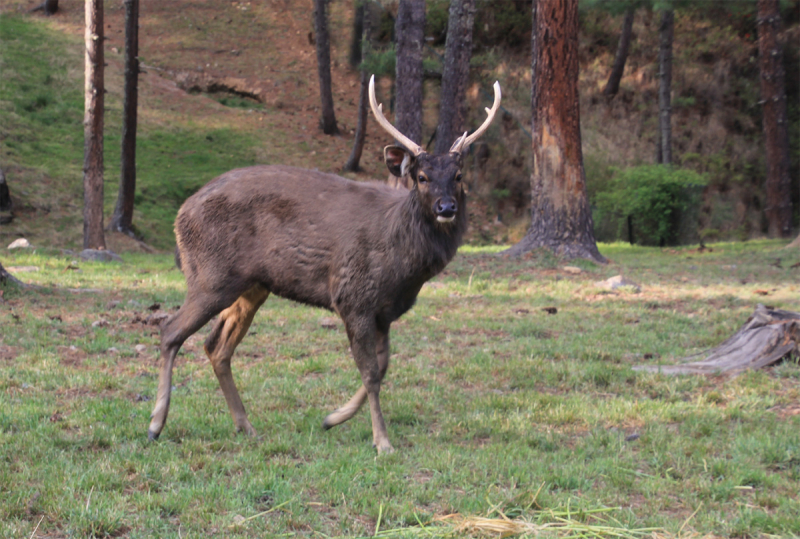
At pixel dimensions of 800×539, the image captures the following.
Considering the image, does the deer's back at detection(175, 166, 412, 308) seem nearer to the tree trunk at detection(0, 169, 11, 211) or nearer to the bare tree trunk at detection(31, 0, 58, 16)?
the tree trunk at detection(0, 169, 11, 211)

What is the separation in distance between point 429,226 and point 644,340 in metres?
3.82

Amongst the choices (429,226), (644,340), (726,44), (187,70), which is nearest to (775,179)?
(726,44)

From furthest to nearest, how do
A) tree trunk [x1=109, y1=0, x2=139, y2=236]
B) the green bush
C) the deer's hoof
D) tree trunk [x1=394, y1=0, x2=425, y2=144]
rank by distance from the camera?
the green bush, tree trunk [x1=109, y1=0, x2=139, y2=236], tree trunk [x1=394, y1=0, x2=425, y2=144], the deer's hoof

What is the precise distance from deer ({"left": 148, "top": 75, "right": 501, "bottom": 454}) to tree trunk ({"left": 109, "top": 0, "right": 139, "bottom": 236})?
13.7 metres

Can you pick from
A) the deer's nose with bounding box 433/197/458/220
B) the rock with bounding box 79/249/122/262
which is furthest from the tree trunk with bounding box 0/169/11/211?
the deer's nose with bounding box 433/197/458/220

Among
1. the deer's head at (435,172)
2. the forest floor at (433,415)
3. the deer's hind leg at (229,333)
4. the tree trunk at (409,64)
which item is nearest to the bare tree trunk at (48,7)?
the forest floor at (433,415)

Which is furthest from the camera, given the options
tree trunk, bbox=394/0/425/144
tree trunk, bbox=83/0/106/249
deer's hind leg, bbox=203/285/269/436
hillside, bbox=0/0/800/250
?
hillside, bbox=0/0/800/250

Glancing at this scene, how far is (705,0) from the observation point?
795 inches

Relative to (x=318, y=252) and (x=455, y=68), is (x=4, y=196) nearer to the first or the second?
(x=455, y=68)

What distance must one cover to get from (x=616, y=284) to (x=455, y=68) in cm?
766

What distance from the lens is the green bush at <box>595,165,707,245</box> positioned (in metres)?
20.1

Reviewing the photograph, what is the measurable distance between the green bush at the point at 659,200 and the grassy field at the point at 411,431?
10.9 metres

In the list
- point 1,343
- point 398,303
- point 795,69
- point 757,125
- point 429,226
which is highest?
point 795,69

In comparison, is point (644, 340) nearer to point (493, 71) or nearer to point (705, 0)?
point (705, 0)
